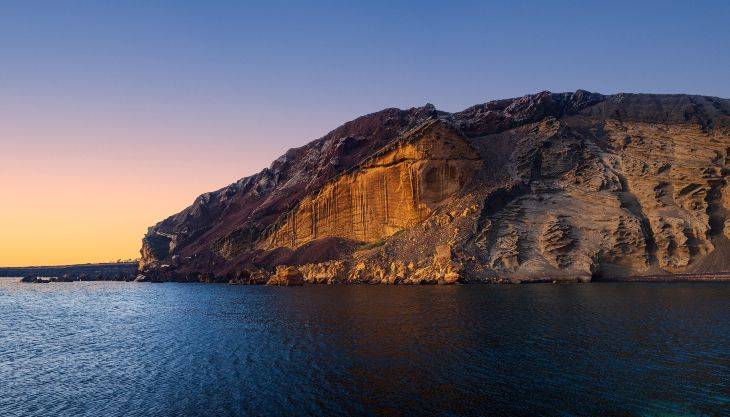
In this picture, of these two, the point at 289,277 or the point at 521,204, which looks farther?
the point at 289,277

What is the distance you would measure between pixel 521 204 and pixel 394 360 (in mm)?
49862

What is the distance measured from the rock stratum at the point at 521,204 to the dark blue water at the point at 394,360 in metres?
19.1

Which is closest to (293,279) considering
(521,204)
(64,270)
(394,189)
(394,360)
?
(394,189)

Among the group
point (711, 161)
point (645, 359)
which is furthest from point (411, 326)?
point (711, 161)

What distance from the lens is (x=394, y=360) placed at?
72.6 feet

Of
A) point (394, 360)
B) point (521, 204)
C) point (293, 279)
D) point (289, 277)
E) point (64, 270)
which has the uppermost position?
point (521, 204)

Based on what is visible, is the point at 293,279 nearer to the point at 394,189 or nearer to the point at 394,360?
the point at 394,189

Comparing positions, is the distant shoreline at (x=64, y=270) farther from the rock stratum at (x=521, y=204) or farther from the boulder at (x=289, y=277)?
the boulder at (x=289, y=277)

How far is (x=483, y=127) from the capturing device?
85.3m

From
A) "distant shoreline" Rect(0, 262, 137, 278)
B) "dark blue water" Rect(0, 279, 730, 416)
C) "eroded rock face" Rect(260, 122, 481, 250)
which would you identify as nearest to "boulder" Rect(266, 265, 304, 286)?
"eroded rock face" Rect(260, 122, 481, 250)

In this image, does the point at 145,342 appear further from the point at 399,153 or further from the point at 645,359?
the point at 399,153

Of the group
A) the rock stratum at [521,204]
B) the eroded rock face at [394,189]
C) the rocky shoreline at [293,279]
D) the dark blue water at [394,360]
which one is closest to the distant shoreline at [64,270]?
the rocky shoreline at [293,279]

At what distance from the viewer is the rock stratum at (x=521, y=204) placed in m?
59.9

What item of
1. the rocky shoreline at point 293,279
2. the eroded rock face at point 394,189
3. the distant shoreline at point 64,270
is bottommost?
the rocky shoreline at point 293,279
